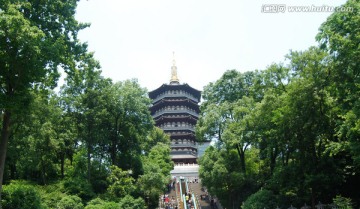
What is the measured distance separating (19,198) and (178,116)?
3764cm

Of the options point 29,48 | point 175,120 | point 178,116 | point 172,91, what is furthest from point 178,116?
point 29,48

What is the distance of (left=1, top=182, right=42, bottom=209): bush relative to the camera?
14.2m

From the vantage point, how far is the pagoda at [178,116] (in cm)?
4923

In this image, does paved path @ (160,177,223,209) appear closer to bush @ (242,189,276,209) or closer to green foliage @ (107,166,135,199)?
green foliage @ (107,166,135,199)

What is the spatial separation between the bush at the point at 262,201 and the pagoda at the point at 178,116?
1127 inches

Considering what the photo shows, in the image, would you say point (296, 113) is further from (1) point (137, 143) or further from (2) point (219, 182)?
(1) point (137, 143)

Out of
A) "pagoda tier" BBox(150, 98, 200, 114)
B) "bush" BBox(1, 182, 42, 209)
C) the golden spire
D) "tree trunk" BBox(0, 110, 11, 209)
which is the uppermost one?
the golden spire

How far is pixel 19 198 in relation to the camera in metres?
14.4

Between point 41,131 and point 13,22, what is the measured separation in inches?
474

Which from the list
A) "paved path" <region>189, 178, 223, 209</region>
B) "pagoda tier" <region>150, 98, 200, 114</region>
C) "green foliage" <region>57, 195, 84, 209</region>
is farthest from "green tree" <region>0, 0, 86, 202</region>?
"pagoda tier" <region>150, 98, 200, 114</region>

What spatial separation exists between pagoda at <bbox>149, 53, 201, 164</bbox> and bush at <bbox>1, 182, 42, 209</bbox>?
33.2 metres

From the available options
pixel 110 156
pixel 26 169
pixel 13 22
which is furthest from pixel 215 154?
pixel 13 22

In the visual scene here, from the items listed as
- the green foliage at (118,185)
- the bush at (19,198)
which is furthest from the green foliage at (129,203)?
the bush at (19,198)

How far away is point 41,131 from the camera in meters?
21.8
